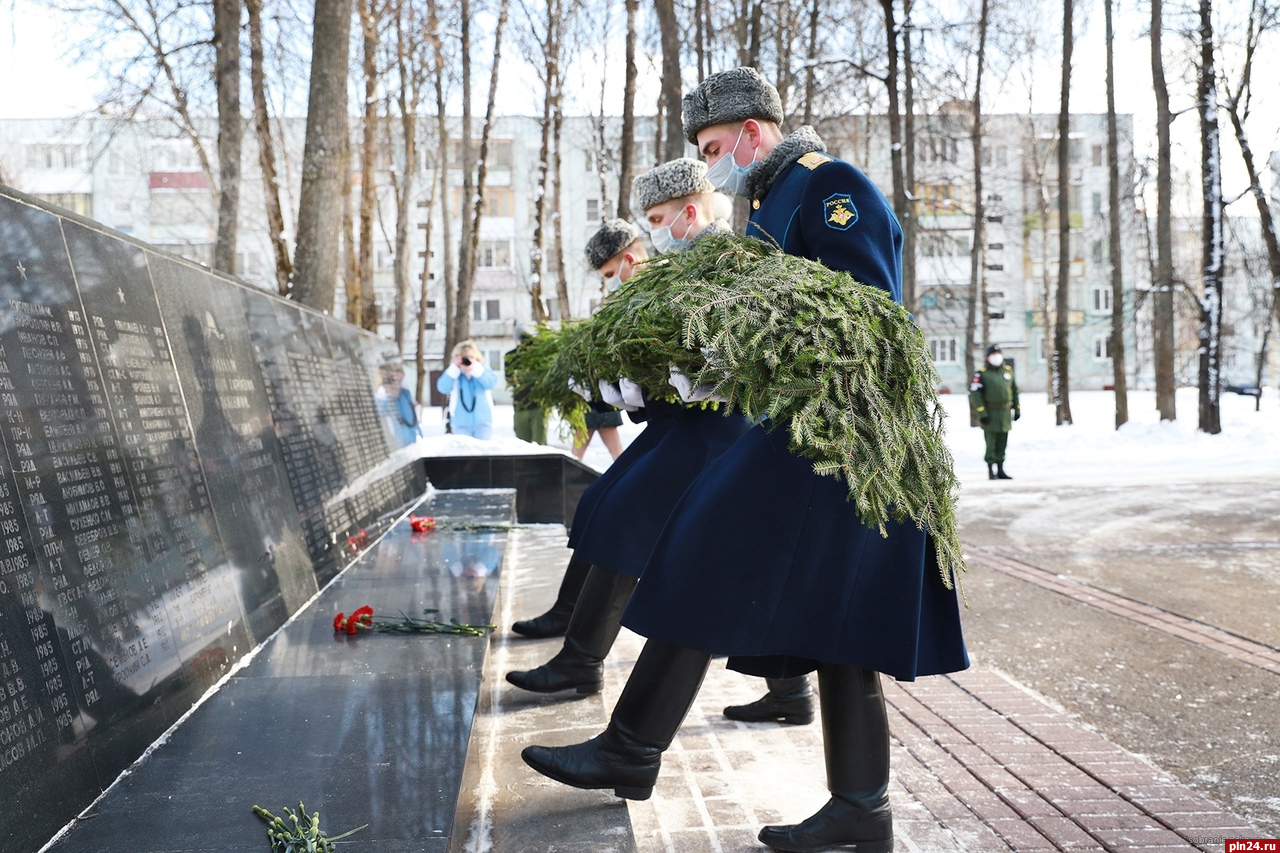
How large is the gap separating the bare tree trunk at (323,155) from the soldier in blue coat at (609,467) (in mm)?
6537

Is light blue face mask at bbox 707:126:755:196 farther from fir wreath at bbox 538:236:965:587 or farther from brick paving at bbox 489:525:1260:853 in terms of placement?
brick paving at bbox 489:525:1260:853

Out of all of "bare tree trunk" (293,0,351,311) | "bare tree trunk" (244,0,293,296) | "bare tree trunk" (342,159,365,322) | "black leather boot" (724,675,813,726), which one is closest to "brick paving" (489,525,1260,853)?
"black leather boot" (724,675,813,726)

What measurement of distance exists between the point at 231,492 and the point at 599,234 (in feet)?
8.03

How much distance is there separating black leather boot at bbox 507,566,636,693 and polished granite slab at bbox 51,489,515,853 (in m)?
0.28

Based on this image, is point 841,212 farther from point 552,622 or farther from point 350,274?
point 350,274

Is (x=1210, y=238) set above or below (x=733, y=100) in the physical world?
above

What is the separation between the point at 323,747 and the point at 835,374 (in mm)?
1404

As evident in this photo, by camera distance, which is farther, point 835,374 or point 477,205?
point 477,205

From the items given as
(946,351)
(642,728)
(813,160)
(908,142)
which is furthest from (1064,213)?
(946,351)

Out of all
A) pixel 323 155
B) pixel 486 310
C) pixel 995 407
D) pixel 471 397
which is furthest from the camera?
pixel 486 310

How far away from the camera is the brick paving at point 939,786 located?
303 cm

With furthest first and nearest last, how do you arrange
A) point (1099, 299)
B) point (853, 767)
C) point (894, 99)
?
1. point (1099, 299)
2. point (894, 99)
3. point (853, 767)

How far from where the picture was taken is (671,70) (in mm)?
14109

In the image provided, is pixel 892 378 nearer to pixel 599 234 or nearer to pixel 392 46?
pixel 599 234
